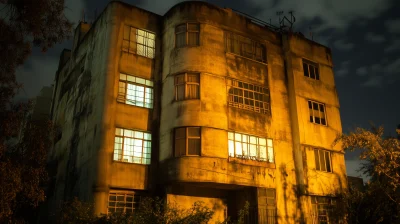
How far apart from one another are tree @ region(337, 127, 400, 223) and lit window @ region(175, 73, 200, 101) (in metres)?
7.55

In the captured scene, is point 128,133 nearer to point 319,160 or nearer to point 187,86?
point 187,86

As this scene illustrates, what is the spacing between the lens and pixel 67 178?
2214 cm

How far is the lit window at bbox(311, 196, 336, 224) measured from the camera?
22.3 meters

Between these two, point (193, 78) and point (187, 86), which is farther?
point (193, 78)

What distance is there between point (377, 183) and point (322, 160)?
4429mm

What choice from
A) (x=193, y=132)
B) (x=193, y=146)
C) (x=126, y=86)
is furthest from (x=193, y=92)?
(x=126, y=86)

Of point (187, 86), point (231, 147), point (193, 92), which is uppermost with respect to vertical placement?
point (187, 86)

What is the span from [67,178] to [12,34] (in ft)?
31.6

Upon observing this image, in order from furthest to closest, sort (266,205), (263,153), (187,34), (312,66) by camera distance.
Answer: (312,66) → (187,34) → (263,153) → (266,205)

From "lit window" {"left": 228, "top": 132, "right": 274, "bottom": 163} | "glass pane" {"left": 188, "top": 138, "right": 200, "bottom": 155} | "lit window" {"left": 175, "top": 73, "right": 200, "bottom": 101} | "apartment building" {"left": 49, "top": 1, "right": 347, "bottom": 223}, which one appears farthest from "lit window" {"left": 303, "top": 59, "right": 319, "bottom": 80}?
"glass pane" {"left": 188, "top": 138, "right": 200, "bottom": 155}

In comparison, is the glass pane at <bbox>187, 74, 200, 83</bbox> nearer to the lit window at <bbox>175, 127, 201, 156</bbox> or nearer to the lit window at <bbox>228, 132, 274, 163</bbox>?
the lit window at <bbox>175, 127, 201, 156</bbox>

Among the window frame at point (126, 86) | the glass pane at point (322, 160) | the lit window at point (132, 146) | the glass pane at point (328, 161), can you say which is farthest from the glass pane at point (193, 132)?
the glass pane at point (328, 161)

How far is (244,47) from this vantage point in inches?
925

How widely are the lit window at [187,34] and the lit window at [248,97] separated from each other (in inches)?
118
